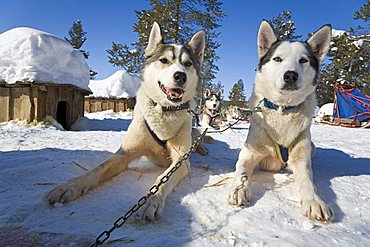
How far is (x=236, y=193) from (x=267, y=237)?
1.44 feet

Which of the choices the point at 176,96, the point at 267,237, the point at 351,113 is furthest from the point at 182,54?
the point at 351,113

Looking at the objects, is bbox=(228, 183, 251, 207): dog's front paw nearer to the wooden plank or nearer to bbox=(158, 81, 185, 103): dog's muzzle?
bbox=(158, 81, 185, 103): dog's muzzle

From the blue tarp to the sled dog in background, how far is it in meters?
6.15

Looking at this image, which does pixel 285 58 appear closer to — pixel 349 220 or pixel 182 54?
pixel 182 54

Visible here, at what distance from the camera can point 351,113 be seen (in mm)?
11297

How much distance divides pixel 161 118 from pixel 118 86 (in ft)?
51.0

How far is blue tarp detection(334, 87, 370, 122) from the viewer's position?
35.5ft

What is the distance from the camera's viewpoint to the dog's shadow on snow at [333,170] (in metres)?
1.84

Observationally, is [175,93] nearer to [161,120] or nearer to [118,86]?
[161,120]

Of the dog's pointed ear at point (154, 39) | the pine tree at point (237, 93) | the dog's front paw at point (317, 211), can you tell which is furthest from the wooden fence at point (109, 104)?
the pine tree at point (237, 93)

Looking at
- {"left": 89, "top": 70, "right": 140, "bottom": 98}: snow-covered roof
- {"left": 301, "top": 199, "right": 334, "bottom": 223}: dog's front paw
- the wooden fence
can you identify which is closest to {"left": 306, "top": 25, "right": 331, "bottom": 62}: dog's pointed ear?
{"left": 301, "top": 199, "right": 334, "bottom": 223}: dog's front paw

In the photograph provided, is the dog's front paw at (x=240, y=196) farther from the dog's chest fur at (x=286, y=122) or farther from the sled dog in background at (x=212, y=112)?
the sled dog in background at (x=212, y=112)

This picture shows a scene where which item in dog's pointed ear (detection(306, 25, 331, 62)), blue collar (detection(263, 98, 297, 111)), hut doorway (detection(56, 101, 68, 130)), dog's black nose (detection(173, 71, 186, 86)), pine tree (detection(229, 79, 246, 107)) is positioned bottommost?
hut doorway (detection(56, 101, 68, 130))

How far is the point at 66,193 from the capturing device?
158 cm
